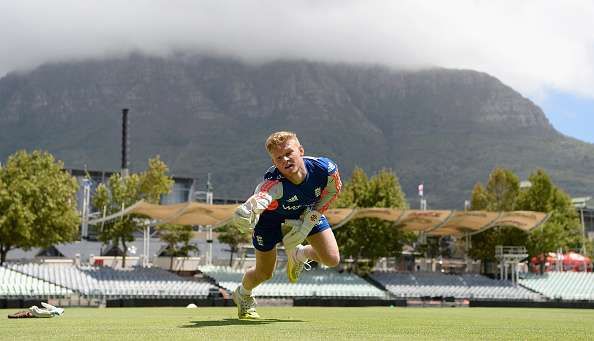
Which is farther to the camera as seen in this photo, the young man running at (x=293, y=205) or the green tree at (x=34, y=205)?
the green tree at (x=34, y=205)

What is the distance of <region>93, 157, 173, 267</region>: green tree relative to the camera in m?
53.9

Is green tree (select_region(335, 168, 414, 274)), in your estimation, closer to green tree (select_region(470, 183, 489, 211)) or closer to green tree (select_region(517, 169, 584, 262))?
green tree (select_region(470, 183, 489, 211))

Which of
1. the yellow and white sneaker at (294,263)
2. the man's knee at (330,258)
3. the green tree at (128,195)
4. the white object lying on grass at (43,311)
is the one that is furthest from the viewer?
the green tree at (128,195)

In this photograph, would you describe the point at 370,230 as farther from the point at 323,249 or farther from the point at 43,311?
the point at 323,249

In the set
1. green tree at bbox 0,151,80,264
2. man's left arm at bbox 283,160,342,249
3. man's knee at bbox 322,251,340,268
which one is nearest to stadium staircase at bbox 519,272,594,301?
green tree at bbox 0,151,80,264

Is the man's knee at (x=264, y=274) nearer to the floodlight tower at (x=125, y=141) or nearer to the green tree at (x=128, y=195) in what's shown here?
the green tree at (x=128, y=195)

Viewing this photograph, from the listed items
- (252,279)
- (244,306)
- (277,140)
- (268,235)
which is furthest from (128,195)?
(277,140)

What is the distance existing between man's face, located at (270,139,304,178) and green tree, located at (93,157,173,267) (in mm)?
45501

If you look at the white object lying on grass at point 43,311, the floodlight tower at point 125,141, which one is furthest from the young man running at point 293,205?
the floodlight tower at point 125,141

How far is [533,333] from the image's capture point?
365 inches

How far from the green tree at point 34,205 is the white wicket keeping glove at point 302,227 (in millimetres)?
40096

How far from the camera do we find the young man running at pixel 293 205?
31.3 feet

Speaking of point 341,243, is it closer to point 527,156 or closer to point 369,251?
point 369,251

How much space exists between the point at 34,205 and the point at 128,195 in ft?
26.2
